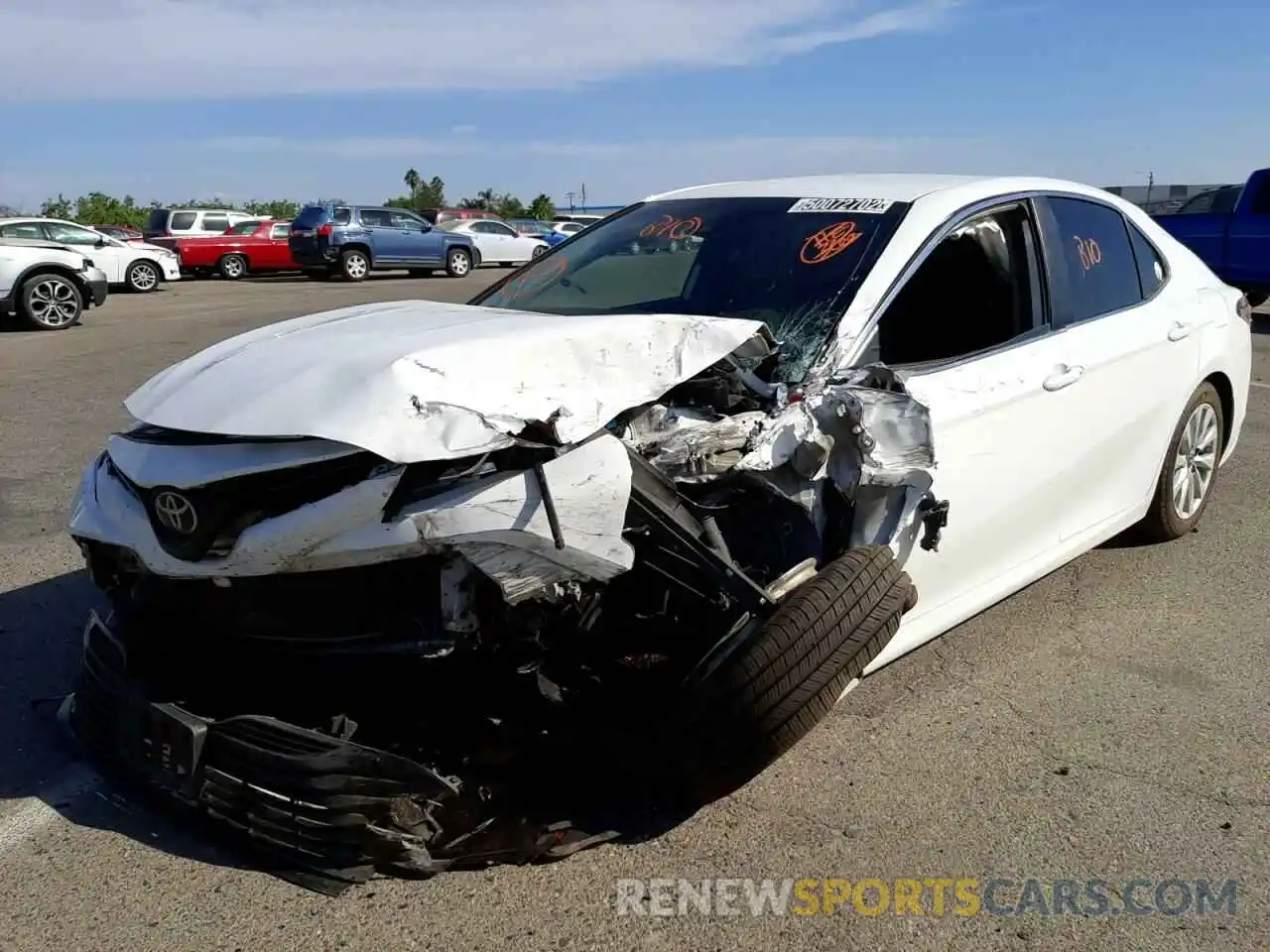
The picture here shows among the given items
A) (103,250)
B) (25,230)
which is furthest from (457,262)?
(25,230)

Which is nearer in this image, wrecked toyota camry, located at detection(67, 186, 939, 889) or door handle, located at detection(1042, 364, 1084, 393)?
wrecked toyota camry, located at detection(67, 186, 939, 889)

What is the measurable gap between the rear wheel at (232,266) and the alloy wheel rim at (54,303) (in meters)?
12.8

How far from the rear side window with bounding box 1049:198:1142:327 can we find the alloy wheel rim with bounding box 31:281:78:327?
14.3 m

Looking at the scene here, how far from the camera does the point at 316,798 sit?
2.78m

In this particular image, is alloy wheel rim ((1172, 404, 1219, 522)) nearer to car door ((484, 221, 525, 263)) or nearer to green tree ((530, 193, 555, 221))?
car door ((484, 221, 525, 263))

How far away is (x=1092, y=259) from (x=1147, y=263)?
0.60 m

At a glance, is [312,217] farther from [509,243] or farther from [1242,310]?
[1242,310]

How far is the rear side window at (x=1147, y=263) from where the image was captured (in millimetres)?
4895

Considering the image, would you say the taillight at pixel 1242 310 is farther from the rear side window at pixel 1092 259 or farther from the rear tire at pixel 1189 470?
the rear side window at pixel 1092 259

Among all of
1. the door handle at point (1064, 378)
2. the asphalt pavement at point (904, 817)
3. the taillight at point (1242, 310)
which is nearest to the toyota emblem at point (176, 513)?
the asphalt pavement at point (904, 817)

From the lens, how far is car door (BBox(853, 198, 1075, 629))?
3582mm

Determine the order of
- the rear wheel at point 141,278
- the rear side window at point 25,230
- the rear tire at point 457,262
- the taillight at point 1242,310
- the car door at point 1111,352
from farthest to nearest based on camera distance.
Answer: the rear tire at point 457,262, the rear wheel at point 141,278, the rear side window at point 25,230, the taillight at point 1242,310, the car door at point 1111,352

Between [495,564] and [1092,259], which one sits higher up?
[1092,259]

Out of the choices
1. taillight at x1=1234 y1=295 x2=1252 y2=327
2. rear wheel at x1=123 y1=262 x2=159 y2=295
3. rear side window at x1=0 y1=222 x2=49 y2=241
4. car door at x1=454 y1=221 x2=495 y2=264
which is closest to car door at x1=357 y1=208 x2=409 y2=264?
car door at x1=454 y1=221 x2=495 y2=264
